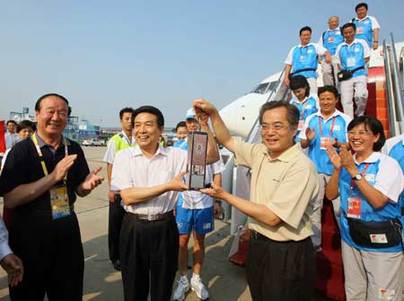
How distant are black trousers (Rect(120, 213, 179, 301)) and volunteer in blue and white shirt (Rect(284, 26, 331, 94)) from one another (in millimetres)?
4122

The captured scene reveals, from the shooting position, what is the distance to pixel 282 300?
1.76 meters

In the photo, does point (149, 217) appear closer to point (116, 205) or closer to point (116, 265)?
point (116, 205)

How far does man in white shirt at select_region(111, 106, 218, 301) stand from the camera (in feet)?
7.07

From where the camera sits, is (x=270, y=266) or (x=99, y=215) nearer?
(x=270, y=266)

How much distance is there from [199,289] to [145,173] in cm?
179

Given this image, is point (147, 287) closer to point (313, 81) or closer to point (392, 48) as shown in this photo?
point (313, 81)

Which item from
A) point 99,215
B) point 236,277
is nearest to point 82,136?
point 99,215

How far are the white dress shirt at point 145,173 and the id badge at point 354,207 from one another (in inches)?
56.2

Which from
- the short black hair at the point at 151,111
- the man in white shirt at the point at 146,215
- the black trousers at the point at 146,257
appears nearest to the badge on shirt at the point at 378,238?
the man in white shirt at the point at 146,215

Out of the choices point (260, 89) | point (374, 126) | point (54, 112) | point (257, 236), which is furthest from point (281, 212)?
point (260, 89)

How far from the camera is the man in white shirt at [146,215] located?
2156 mm

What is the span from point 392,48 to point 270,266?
5736 millimetres

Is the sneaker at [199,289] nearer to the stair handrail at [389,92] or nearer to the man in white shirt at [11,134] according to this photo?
the stair handrail at [389,92]

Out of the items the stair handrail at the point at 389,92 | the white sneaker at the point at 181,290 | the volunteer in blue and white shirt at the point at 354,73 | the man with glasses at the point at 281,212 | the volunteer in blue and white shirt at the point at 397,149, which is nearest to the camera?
the man with glasses at the point at 281,212
